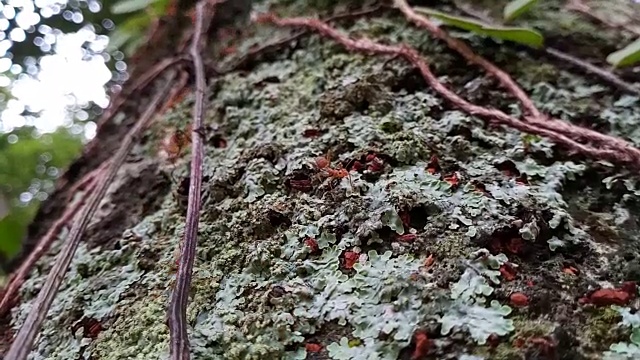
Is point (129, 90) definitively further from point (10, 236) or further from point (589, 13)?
point (589, 13)

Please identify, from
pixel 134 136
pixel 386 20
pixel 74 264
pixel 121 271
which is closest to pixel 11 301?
pixel 74 264

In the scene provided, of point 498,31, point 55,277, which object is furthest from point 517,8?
point 55,277

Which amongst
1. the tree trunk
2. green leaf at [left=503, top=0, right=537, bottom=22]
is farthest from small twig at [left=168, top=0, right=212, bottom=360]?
green leaf at [left=503, top=0, right=537, bottom=22]

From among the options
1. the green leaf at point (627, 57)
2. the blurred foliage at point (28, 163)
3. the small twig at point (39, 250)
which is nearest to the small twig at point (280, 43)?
the small twig at point (39, 250)

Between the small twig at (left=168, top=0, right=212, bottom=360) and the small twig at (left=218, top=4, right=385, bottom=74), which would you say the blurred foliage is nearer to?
the small twig at (left=218, top=4, right=385, bottom=74)

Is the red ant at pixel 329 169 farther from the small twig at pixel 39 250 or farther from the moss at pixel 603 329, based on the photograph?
A: the small twig at pixel 39 250

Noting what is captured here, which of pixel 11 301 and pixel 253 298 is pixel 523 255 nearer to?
pixel 253 298
